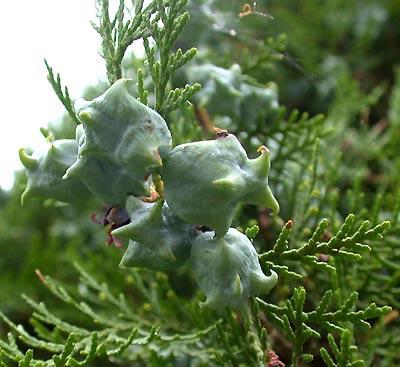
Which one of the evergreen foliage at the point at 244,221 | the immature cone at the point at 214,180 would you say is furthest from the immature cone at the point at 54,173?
the immature cone at the point at 214,180

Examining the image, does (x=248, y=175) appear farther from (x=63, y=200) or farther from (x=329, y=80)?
(x=329, y=80)

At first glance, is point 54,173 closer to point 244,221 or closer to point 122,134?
point 122,134

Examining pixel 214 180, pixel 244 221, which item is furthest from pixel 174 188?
pixel 244 221

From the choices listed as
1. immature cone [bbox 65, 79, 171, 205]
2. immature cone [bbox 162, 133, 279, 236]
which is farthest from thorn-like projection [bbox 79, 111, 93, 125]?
immature cone [bbox 162, 133, 279, 236]

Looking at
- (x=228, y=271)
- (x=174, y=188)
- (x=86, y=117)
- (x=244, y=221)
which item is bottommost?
(x=244, y=221)

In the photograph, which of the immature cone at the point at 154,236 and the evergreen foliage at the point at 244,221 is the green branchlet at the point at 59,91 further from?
the immature cone at the point at 154,236

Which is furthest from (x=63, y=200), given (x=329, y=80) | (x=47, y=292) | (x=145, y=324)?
(x=329, y=80)
